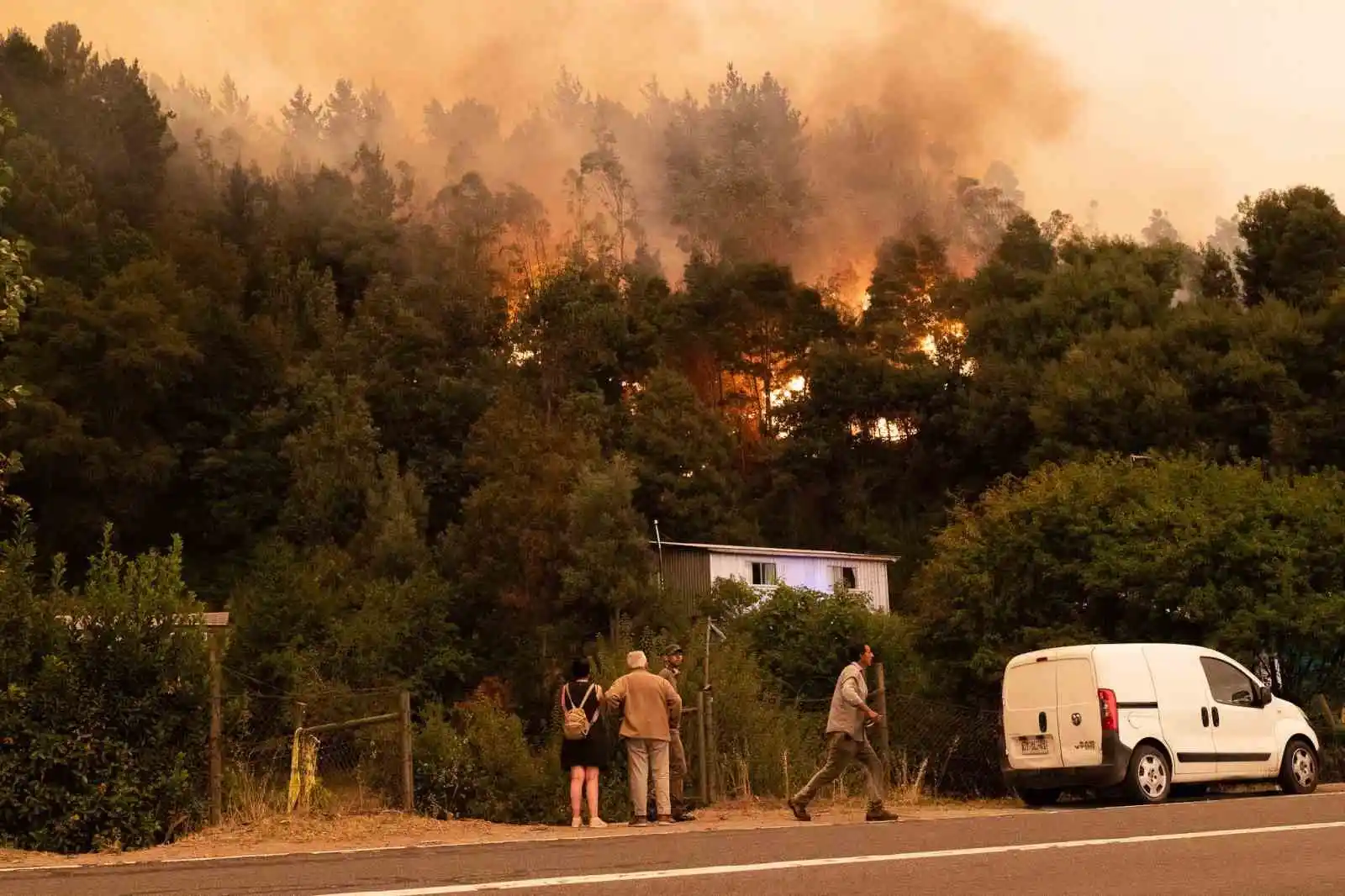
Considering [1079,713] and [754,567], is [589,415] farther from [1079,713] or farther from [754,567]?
[1079,713]

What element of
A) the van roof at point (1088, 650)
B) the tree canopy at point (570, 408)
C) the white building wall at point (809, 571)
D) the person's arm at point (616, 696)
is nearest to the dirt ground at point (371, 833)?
the person's arm at point (616, 696)

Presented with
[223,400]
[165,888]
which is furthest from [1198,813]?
[223,400]

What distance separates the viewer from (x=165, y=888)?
8.92 metres

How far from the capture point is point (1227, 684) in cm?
1752

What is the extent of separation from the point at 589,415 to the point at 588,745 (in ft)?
179

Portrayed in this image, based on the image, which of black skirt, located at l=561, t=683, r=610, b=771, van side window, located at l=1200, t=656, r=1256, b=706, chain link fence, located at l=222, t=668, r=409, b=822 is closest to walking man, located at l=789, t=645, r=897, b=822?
black skirt, located at l=561, t=683, r=610, b=771

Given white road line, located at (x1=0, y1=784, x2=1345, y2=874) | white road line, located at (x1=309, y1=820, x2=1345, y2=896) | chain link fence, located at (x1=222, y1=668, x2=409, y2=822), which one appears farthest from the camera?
chain link fence, located at (x1=222, y1=668, x2=409, y2=822)

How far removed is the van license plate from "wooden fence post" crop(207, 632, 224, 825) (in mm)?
9322

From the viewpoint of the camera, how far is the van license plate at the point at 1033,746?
1705 cm

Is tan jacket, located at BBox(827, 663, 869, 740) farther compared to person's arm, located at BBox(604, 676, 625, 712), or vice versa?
person's arm, located at BBox(604, 676, 625, 712)

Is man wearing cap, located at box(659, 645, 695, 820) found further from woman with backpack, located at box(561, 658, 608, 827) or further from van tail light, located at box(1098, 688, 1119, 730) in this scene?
van tail light, located at box(1098, 688, 1119, 730)

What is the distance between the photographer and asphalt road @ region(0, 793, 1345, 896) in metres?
8.28

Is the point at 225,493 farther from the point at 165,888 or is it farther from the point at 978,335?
the point at 165,888

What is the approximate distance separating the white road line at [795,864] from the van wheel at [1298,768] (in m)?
6.49
